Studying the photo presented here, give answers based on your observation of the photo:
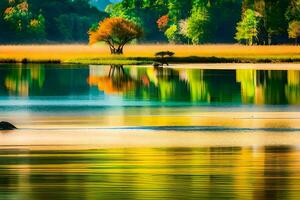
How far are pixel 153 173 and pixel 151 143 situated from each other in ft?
15.2

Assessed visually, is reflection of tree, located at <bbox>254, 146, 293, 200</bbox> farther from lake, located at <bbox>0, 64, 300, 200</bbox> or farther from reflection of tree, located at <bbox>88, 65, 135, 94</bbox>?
reflection of tree, located at <bbox>88, 65, 135, 94</bbox>

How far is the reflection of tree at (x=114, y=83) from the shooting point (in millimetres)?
42969

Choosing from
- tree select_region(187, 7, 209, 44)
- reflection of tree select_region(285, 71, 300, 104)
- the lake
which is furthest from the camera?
tree select_region(187, 7, 209, 44)

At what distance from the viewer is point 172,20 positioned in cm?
12262

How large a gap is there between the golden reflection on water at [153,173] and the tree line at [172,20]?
77606 millimetres

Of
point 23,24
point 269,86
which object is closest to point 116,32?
point 269,86

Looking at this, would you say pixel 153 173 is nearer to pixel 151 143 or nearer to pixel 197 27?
pixel 151 143

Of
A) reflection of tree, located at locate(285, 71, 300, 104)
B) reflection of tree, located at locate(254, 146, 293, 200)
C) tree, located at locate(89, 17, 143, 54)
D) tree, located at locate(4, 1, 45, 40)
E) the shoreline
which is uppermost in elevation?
tree, located at locate(4, 1, 45, 40)

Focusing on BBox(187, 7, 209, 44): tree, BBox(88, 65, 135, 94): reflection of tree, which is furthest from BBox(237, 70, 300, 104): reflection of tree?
BBox(187, 7, 209, 44): tree

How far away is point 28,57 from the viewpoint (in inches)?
3221

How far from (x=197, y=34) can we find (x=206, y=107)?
7775 cm

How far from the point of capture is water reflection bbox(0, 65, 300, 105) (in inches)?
1494

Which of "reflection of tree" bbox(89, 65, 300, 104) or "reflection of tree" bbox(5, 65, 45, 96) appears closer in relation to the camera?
"reflection of tree" bbox(89, 65, 300, 104)

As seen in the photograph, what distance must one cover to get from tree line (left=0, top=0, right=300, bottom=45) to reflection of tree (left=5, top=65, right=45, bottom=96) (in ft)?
136
